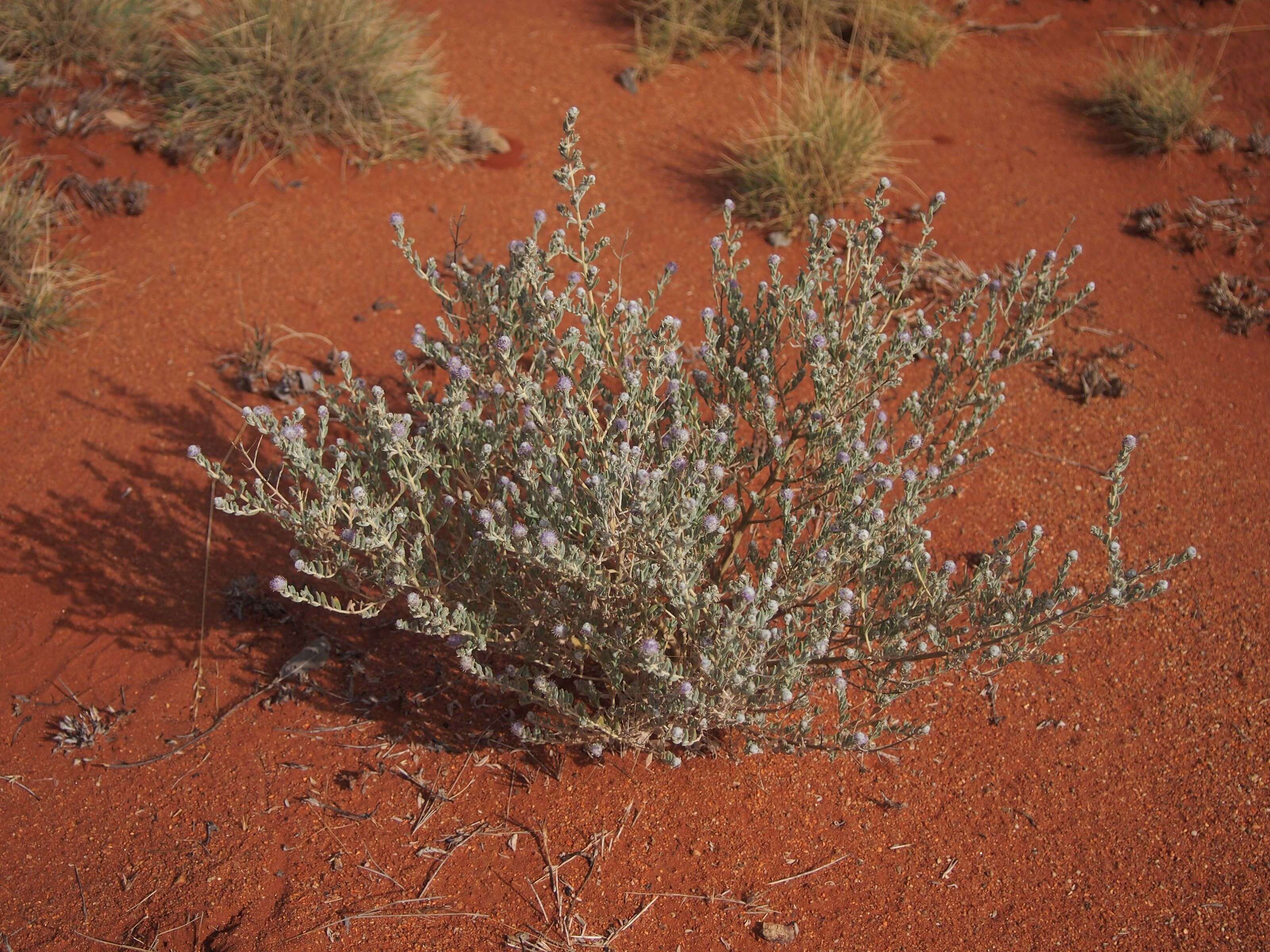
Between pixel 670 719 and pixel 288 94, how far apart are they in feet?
14.4

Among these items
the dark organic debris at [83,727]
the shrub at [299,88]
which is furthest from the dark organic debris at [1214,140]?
the dark organic debris at [83,727]

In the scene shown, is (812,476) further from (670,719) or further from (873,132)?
(873,132)

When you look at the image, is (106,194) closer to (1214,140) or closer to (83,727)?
(83,727)

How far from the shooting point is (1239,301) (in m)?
4.98

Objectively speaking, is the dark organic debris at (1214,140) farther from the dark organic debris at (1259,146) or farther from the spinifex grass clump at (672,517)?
the spinifex grass clump at (672,517)

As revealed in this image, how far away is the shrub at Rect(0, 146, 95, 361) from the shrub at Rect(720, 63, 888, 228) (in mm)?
3302

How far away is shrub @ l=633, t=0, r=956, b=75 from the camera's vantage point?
6.61 meters

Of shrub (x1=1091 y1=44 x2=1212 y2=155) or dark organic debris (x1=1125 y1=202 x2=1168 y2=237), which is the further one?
shrub (x1=1091 y1=44 x2=1212 y2=155)

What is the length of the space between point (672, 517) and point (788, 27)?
198 inches

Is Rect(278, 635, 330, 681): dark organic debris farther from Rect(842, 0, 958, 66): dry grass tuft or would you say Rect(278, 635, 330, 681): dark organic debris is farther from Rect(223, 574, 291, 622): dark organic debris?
Rect(842, 0, 958, 66): dry grass tuft

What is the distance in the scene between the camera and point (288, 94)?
5.72 meters

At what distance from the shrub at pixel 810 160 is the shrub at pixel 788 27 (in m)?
1.08

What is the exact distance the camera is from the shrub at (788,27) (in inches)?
260

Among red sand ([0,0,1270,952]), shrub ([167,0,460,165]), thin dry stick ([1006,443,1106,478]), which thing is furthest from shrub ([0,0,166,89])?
thin dry stick ([1006,443,1106,478])
